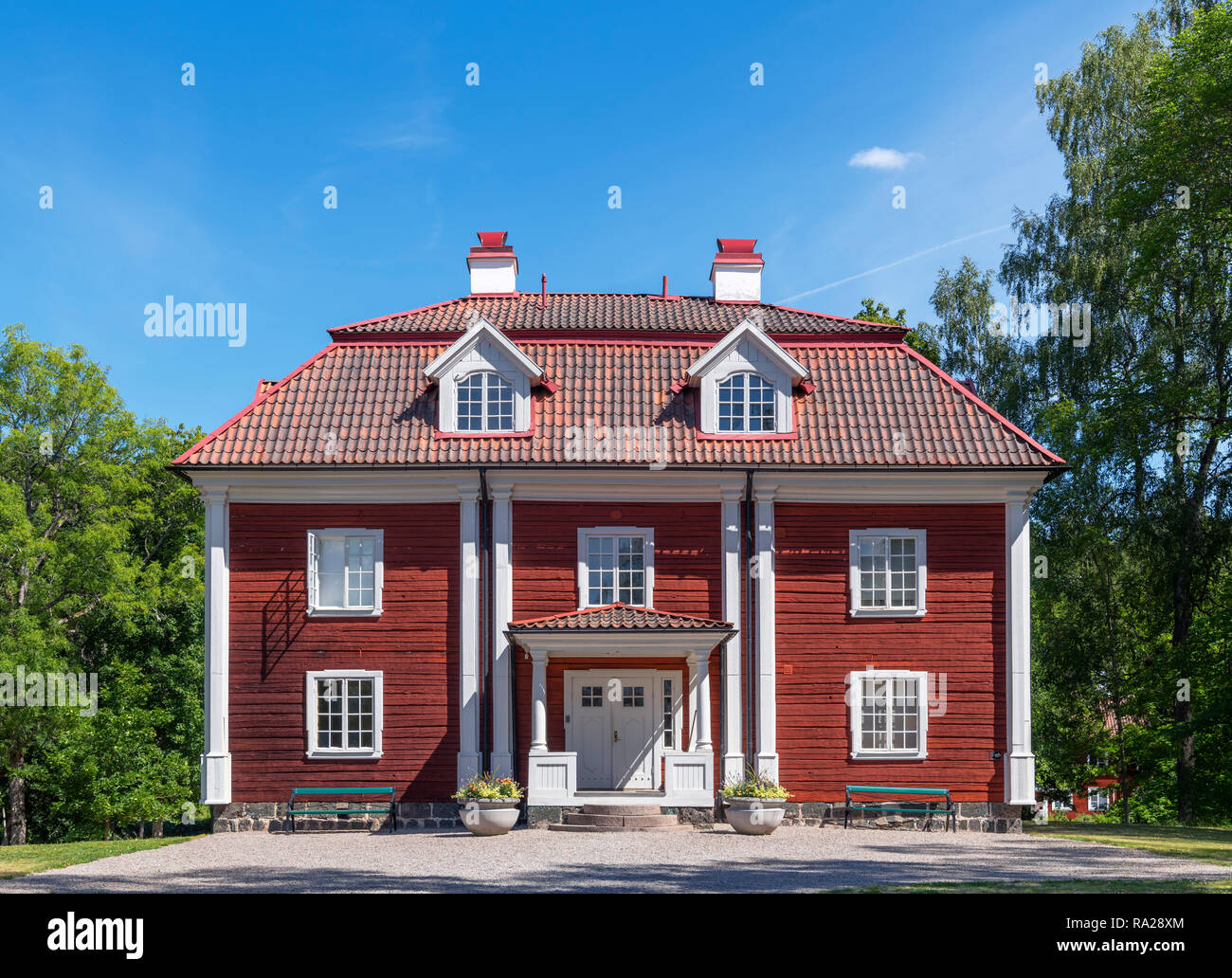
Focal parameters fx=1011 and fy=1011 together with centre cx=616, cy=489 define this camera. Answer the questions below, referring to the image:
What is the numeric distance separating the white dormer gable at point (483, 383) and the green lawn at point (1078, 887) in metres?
12.0

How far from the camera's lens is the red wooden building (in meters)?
20.1

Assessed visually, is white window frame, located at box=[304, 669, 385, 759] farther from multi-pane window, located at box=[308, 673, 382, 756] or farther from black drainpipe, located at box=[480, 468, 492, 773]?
black drainpipe, located at box=[480, 468, 492, 773]

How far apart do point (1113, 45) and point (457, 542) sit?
27657mm

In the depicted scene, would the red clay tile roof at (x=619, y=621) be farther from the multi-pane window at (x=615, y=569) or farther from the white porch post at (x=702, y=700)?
the white porch post at (x=702, y=700)

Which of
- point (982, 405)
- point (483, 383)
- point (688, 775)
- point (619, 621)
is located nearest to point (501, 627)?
point (619, 621)

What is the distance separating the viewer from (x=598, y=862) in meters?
14.7

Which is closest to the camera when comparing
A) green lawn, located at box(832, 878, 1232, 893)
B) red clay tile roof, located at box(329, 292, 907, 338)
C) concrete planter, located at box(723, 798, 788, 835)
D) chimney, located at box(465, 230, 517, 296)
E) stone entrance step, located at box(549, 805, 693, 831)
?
green lawn, located at box(832, 878, 1232, 893)

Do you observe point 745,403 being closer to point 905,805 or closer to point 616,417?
point 616,417

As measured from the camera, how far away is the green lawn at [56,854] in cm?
1446

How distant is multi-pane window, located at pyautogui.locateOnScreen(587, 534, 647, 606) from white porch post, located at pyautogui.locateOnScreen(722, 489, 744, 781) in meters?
1.72

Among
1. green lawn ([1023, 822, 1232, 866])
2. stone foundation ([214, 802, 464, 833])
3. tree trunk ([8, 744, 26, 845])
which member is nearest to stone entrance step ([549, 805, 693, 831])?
stone foundation ([214, 802, 464, 833])

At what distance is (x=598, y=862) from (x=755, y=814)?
4.61 metres

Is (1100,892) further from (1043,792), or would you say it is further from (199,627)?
(1043,792)
